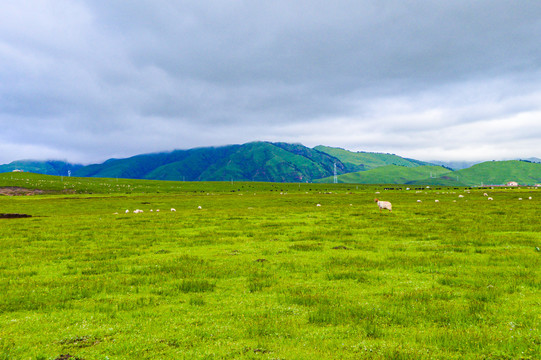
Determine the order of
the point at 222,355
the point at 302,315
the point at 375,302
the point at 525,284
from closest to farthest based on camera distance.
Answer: the point at 222,355 < the point at 302,315 < the point at 375,302 < the point at 525,284

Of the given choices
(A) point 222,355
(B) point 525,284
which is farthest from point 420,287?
(A) point 222,355

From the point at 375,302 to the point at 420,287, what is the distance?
8.80 feet

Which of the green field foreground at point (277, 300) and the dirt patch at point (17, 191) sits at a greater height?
the dirt patch at point (17, 191)

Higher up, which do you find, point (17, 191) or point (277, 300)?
point (17, 191)

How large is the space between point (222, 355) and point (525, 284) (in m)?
12.7

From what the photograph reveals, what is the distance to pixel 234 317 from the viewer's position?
10.1 meters

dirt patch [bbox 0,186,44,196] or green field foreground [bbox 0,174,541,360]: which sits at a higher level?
dirt patch [bbox 0,186,44,196]

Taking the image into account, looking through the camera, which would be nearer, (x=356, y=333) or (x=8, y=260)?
(x=356, y=333)

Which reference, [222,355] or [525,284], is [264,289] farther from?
[525,284]

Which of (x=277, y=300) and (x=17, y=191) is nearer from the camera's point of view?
(x=277, y=300)

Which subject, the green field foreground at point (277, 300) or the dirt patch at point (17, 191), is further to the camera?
the dirt patch at point (17, 191)

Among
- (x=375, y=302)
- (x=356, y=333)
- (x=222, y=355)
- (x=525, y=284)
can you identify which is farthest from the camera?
(x=525, y=284)

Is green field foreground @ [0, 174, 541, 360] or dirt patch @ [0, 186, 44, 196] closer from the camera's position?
green field foreground @ [0, 174, 541, 360]

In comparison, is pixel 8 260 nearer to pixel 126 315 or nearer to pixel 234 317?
pixel 126 315
